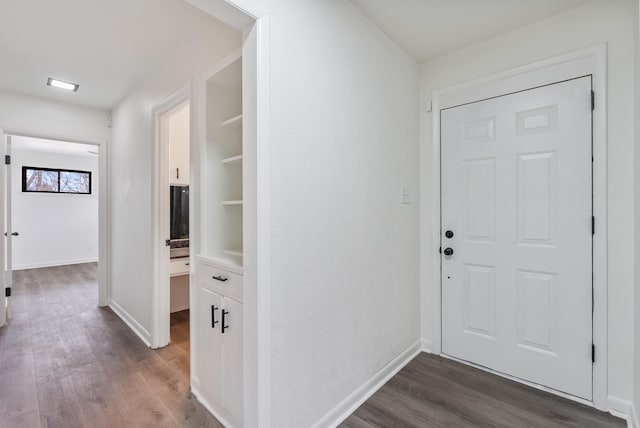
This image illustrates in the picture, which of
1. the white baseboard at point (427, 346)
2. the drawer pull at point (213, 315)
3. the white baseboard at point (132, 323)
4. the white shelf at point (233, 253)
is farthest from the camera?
the white baseboard at point (132, 323)

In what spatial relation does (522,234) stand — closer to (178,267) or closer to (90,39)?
(178,267)

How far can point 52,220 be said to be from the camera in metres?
6.49

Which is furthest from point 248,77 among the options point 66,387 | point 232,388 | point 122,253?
point 122,253

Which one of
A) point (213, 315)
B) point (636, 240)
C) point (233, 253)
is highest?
point (636, 240)

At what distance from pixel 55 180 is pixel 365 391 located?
7886 millimetres

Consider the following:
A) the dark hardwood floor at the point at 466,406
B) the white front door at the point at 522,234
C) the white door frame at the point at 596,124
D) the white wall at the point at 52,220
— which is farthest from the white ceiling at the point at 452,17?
the white wall at the point at 52,220

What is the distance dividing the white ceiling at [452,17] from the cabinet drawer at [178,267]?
282 centimetres

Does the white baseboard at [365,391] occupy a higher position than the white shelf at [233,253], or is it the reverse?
the white shelf at [233,253]

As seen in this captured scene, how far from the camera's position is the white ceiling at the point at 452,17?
1828mm

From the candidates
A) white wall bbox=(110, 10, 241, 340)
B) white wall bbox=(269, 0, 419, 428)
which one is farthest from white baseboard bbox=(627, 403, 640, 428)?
white wall bbox=(110, 10, 241, 340)

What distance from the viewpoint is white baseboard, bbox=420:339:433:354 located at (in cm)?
253

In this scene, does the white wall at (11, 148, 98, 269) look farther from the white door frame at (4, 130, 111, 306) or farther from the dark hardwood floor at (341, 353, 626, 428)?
the dark hardwood floor at (341, 353, 626, 428)

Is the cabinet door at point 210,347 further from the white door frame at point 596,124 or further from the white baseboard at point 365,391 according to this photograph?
the white door frame at point 596,124

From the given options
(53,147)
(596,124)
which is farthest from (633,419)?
(53,147)
